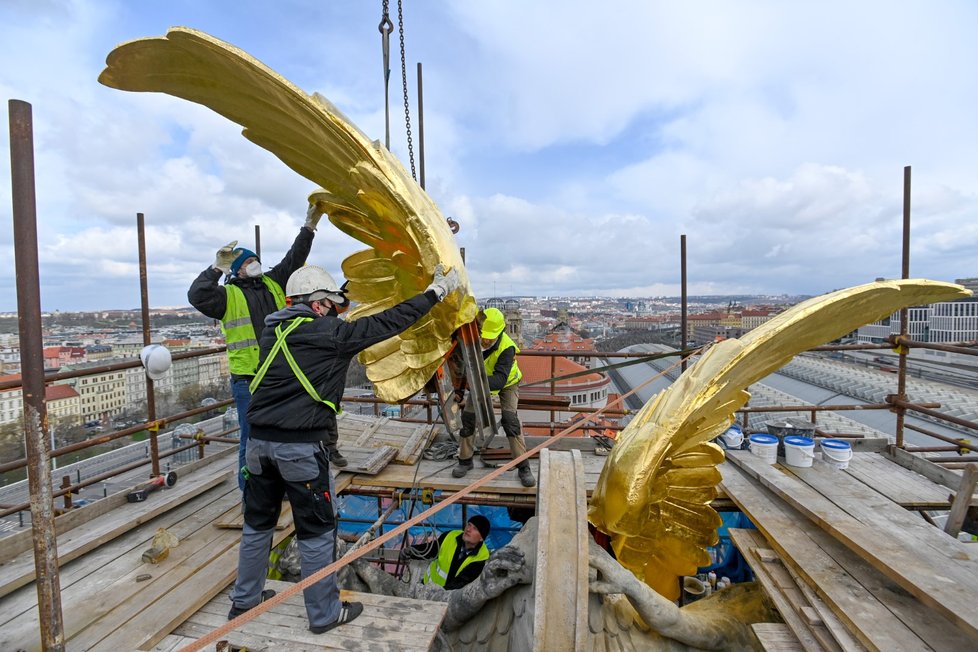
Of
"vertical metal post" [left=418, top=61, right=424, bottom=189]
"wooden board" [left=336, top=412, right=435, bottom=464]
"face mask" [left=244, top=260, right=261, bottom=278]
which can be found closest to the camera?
"face mask" [left=244, top=260, right=261, bottom=278]

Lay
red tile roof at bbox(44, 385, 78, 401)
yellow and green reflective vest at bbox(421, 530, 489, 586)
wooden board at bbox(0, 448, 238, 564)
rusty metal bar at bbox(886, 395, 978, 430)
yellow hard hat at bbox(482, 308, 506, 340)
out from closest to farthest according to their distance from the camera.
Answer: wooden board at bbox(0, 448, 238, 564), yellow hard hat at bbox(482, 308, 506, 340), yellow and green reflective vest at bbox(421, 530, 489, 586), rusty metal bar at bbox(886, 395, 978, 430), red tile roof at bbox(44, 385, 78, 401)

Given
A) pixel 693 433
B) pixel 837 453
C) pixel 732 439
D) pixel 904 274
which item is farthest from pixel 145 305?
pixel 904 274

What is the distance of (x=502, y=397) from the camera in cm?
423

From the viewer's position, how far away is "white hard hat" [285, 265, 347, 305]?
2.49 metres

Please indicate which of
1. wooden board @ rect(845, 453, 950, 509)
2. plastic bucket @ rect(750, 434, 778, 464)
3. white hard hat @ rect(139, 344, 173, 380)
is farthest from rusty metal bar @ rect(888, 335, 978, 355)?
white hard hat @ rect(139, 344, 173, 380)

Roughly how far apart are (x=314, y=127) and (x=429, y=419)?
3.54 meters

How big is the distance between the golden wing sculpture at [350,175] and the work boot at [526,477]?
145 centimetres

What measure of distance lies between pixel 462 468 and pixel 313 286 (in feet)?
7.76

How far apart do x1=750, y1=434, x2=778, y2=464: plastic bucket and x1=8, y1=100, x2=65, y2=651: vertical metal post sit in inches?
185

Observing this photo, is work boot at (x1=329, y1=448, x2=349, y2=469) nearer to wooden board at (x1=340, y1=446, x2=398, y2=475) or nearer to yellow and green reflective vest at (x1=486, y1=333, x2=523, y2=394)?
wooden board at (x1=340, y1=446, x2=398, y2=475)

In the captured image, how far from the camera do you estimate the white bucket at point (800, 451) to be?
409 centimetres

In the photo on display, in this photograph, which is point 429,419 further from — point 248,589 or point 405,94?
point 405,94

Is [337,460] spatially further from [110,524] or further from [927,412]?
[927,412]

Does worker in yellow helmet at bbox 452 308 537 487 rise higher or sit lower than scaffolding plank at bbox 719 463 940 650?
Answer: higher
